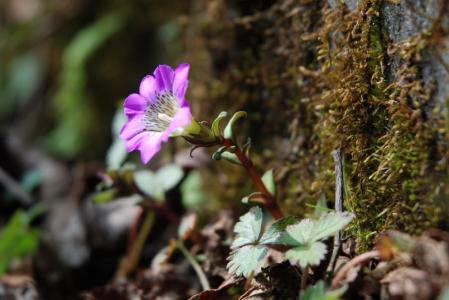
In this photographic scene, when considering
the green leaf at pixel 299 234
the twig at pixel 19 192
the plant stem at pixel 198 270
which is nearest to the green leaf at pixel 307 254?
the green leaf at pixel 299 234

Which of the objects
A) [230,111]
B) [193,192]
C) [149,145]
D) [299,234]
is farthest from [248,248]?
[193,192]

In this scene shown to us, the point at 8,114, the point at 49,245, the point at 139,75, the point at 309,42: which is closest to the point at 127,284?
the point at 49,245

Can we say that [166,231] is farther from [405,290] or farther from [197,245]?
[405,290]

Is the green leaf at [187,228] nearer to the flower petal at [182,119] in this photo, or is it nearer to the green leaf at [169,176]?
the green leaf at [169,176]

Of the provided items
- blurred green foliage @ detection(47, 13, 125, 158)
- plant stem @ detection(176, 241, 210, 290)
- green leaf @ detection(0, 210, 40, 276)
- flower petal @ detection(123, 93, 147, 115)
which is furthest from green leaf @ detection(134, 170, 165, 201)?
blurred green foliage @ detection(47, 13, 125, 158)

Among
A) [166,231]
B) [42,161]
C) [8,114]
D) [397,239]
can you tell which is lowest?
[166,231]
